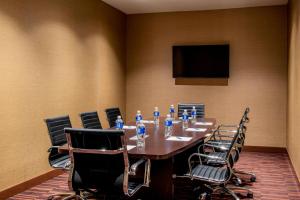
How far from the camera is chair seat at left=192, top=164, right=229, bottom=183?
3.50 m

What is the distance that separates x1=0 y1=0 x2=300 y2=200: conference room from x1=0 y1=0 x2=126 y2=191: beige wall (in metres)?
0.02

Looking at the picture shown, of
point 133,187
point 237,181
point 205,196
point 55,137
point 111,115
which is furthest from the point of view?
point 111,115

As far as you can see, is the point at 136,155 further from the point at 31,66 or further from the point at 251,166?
the point at 251,166

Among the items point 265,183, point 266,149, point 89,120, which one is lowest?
point 265,183

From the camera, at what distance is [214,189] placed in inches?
163

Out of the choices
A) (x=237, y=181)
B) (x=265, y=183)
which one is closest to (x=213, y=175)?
(x=237, y=181)

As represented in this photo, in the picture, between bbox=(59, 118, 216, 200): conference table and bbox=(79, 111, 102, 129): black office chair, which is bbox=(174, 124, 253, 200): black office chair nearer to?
bbox=(59, 118, 216, 200): conference table

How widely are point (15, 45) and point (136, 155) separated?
2.42m

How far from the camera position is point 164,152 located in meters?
3.08

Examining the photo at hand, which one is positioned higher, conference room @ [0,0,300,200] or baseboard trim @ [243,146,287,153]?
conference room @ [0,0,300,200]

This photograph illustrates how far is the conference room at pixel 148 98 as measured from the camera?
3525mm

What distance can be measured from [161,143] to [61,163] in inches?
47.8

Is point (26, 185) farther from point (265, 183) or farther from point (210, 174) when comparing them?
point (265, 183)

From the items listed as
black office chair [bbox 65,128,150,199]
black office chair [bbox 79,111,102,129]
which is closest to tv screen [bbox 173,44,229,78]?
black office chair [bbox 79,111,102,129]
